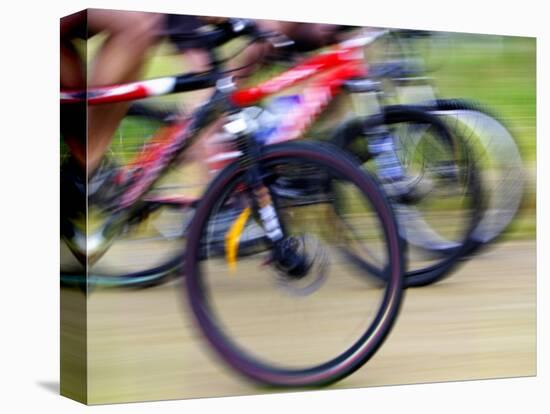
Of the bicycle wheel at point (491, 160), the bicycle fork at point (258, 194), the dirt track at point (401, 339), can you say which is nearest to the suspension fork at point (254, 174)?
the bicycle fork at point (258, 194)

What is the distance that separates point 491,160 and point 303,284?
4.37 ft

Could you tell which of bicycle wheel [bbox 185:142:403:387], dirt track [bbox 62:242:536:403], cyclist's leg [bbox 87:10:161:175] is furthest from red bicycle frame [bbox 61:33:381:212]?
Result: dirt track [bbox 62:242:536:403]

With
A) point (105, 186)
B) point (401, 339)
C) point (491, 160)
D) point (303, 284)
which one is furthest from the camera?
point (491, 160)

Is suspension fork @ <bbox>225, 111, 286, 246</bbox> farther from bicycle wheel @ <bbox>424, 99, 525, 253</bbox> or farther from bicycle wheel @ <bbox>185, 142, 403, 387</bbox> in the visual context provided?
bicycle wheel @ <bbox>424, 99, 525, 253</bbox>

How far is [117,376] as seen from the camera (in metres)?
6.86

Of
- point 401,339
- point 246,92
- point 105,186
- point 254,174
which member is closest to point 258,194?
point 254,174

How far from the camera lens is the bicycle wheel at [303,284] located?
705cm

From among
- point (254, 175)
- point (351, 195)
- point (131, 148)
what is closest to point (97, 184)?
point (131, 148)

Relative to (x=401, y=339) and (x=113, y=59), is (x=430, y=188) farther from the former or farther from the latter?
(x=113, y=59)

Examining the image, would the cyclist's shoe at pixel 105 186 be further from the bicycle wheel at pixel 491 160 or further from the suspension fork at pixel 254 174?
the bicycle wheel at pixel 491 160

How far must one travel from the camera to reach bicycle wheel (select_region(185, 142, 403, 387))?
705cm

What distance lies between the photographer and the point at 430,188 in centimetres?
759

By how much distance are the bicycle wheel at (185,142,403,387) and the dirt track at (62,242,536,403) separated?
8cm

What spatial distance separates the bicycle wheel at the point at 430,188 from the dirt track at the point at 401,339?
0.13 m
